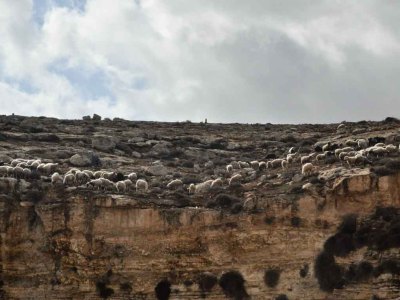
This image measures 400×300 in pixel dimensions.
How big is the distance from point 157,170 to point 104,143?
8.41 meters

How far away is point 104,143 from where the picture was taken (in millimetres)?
43500

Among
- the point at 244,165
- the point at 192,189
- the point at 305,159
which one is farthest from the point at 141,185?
the point at 244,165

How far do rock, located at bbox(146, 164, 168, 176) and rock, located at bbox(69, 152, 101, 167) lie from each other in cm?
268

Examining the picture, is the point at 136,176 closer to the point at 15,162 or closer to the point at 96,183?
the point at 96,183

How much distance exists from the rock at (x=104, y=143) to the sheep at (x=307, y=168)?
49.0 feet

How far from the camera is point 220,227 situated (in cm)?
2700

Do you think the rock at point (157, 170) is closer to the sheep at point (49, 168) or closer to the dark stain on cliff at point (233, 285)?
the sheep at point (49, 168)

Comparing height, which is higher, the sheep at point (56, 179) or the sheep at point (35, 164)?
the sheep at point (35, 164)

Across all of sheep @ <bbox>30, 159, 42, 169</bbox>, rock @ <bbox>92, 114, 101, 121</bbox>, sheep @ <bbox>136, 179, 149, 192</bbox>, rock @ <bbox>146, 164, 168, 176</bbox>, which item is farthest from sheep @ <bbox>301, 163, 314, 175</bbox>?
rock @ <bbox>92, 114, 101, 121</bbox>

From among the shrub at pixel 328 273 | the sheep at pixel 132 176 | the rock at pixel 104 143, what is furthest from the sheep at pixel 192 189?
the rock at pixel 104 143

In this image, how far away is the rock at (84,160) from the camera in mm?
36500

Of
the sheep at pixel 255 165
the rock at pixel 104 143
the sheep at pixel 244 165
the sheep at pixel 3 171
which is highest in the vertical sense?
the rock at pixel 104 143

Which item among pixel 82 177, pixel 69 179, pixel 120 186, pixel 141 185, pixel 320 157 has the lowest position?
pixel 120 186

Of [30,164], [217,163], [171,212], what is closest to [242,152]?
[217,163]
